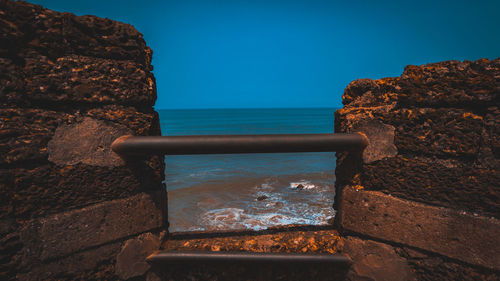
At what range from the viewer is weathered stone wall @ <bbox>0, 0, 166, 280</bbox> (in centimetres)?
113

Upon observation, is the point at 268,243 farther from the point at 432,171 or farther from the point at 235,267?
the point at 432,171

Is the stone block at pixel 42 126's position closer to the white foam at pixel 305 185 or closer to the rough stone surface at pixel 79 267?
the rough stone surface at pixel 79 267

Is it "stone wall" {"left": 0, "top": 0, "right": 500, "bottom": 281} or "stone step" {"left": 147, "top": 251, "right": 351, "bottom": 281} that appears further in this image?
"stone step" {"left": 147, "top": 251, "right": 351, "bottom": 281}

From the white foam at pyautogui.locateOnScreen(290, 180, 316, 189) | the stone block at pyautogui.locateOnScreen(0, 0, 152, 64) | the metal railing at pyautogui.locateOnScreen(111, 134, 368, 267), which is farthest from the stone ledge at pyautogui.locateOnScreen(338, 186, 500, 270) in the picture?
the white foam at pyautogui.locateOnScreen(290, 180, 316, 189)

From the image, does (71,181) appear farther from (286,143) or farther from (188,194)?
(188,194)

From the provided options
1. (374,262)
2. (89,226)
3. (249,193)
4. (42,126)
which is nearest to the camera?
(42,126)

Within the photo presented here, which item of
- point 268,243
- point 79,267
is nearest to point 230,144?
point 268,243

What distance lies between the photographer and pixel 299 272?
57.0 inches

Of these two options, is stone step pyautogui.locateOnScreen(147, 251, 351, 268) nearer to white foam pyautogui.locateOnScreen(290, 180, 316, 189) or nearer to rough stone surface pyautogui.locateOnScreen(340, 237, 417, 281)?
rough stone surface pyautogui.locateOnScreen(340, 237, 417, 281)

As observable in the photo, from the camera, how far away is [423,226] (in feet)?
4.21

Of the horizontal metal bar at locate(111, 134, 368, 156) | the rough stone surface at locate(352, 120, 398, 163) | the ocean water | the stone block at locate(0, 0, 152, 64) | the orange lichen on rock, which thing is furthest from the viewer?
the ocean water

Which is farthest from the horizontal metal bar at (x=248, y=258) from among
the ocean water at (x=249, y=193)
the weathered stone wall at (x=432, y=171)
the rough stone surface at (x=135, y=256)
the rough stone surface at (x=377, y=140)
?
the ocean water at (x=249, y=193)

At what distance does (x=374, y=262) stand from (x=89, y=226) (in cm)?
174

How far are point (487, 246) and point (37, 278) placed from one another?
2417 mm
